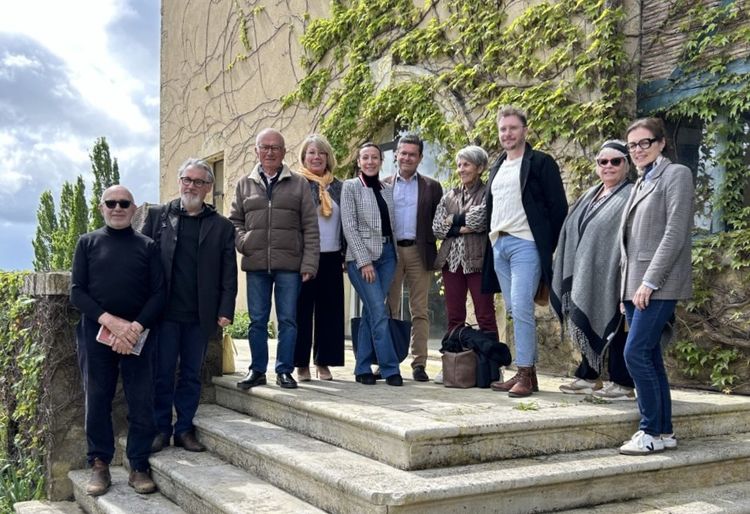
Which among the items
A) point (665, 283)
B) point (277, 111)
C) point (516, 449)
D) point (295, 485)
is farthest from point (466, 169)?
point (277, 111)

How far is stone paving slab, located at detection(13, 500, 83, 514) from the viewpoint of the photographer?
452 centimetres

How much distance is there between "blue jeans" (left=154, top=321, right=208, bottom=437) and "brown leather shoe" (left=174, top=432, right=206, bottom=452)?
0.10 feet

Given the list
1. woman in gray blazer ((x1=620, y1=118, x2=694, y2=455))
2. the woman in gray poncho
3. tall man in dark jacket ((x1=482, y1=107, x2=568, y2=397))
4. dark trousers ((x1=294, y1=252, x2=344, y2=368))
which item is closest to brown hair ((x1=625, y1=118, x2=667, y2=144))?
woman in gray blazer ((x1=620, y1=118, x2=694, y2=455))

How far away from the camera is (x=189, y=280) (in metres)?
4.27

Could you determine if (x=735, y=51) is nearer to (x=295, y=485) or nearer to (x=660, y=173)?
(x=660, y=173)

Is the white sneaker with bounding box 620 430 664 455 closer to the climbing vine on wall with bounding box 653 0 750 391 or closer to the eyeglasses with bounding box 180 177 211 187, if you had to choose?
the climbing vine on wall with bounding box 653 0 750 391

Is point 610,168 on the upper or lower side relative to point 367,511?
upper

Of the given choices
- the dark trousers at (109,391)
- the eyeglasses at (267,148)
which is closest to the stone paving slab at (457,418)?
the dark trousers at (109,391)

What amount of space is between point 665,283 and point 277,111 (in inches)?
290

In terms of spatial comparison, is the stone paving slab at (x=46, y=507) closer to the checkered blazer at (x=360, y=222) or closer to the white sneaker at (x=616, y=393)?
the checkered blazer at (x=360, y=222)

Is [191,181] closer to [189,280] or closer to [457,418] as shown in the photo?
[189,280]

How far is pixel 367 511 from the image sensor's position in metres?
2.92

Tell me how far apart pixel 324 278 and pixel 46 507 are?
2345mm

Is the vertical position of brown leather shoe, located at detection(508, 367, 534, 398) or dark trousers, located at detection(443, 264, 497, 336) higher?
dark trousers, located at detection(443, 264, 497, 336)
